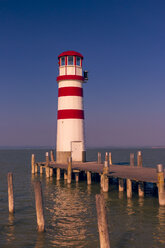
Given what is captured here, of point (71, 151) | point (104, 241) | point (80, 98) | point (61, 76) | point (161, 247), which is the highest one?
point (61, 76)

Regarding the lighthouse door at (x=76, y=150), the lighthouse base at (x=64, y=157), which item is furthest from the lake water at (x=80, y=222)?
the lighthouse door at (x=76, y=150)

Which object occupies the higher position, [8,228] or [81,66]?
[81,66]

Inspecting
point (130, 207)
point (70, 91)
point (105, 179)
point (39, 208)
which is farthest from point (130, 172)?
point (70, 91)

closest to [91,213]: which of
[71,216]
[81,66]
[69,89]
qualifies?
[71,216]

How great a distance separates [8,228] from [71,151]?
1735 cm

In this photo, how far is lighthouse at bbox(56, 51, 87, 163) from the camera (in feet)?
102

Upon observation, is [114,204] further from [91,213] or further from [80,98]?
[80,98]

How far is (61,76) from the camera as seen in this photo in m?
31.6

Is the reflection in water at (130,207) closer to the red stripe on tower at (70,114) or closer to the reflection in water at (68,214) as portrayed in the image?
the reflection in water at (68,214)

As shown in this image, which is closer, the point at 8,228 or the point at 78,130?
the point at 8,228

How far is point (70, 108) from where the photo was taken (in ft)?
102

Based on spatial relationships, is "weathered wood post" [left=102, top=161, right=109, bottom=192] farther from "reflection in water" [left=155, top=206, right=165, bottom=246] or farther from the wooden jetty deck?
"reflection in water" [left=155, top=206, right=165, bottom=246]

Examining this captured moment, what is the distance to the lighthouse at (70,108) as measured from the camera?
31031 mm

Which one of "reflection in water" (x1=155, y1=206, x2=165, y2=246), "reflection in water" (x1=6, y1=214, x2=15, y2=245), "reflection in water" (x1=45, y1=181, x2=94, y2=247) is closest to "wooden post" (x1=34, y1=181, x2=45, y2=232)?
"reflection in water" (x1=45, y1=181, x2=94, y2=247)
